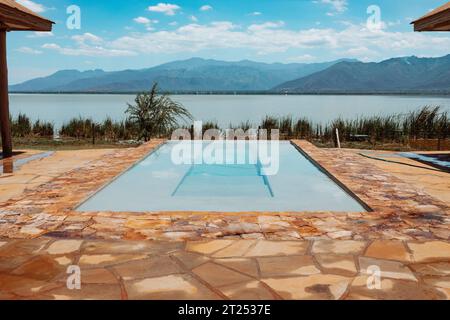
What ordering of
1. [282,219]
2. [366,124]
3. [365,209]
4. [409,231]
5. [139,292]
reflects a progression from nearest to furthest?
[139,292]
[409,231]
[282,219]
[365,209]
[366,124]

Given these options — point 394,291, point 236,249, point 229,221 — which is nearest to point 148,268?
point 236,249

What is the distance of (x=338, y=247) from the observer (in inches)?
111

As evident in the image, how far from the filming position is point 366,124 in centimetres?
1091

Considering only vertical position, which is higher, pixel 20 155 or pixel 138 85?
pixel 138 85

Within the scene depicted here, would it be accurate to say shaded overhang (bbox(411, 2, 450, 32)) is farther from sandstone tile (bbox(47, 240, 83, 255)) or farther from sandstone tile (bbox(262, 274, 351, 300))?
sandstone tile (bbox(47, 240, 83, 255))

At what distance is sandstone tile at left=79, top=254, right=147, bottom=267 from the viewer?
8.35 feet

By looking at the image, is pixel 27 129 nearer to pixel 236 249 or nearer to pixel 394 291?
pixel 236 249

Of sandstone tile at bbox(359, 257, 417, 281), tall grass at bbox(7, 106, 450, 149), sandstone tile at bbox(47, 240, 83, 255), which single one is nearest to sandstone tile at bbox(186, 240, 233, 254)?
sandstone tile at bbox(47, 240, 83, 255)

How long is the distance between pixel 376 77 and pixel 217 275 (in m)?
166

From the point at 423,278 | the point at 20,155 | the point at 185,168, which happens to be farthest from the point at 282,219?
the point at 20,155

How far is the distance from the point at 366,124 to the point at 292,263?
9.06m

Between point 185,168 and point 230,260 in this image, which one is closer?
point 230,260
